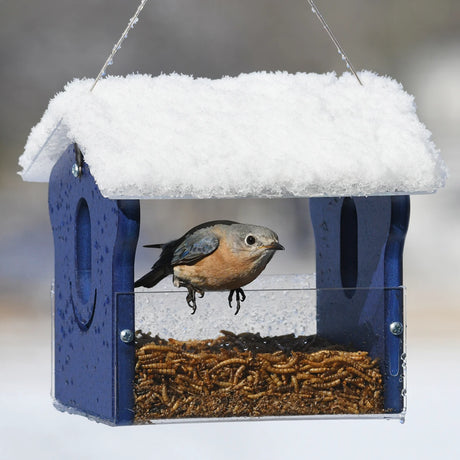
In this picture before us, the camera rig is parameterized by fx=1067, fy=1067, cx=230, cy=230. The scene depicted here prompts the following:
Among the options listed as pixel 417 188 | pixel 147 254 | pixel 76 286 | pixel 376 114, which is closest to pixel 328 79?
pixel 376 114

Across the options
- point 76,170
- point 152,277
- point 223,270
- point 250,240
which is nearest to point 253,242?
Answer: point 250,240

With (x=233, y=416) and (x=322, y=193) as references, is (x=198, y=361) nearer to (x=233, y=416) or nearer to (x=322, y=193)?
(x=233, y=416)

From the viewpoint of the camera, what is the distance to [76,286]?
13.7 feet

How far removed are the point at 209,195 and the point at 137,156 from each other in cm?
27

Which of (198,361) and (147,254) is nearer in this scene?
(198,361)

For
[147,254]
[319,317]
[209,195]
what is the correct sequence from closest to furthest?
[209,195], [319,317], [147,254]

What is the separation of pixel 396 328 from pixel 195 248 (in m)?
0.79

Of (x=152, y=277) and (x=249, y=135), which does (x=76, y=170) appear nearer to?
(x=152, y=277)

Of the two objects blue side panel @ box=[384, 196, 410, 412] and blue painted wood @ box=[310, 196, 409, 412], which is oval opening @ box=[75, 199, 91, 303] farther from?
blue side panel @ box=[384, 196, 410, 412]

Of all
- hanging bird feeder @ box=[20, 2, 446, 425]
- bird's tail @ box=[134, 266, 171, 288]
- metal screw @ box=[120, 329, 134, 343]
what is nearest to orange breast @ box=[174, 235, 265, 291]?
hanging bird feeder @ box=[20, 2, 446, 425]

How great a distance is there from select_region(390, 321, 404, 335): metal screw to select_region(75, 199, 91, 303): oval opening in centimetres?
118

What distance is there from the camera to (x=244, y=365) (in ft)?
12.3

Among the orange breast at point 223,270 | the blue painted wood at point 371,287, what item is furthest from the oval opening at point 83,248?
the blue painted wood at point 371,287

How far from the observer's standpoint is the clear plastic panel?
368cm
